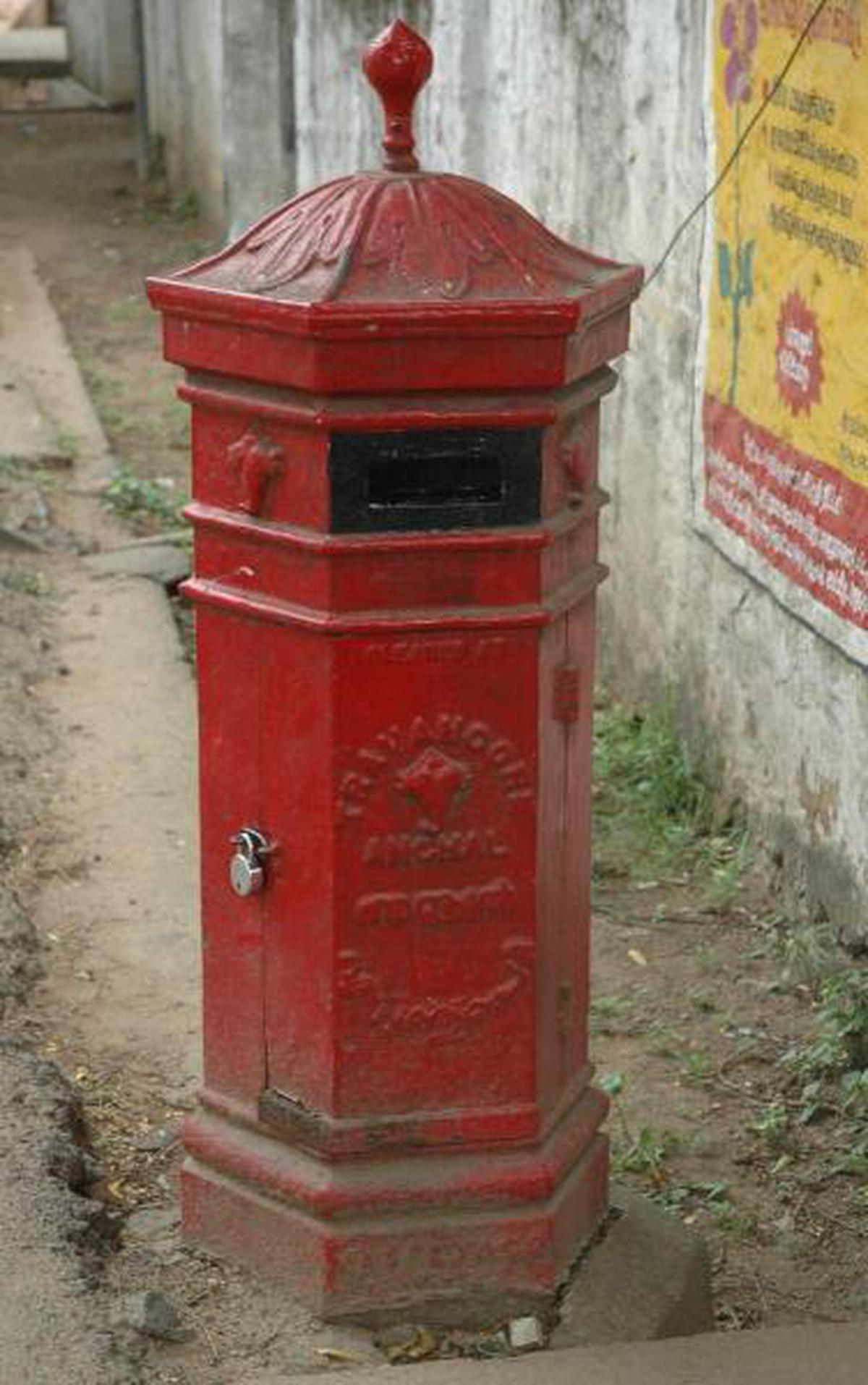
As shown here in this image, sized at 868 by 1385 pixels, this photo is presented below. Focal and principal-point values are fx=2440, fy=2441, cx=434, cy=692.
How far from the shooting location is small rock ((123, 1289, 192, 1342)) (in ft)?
11.6

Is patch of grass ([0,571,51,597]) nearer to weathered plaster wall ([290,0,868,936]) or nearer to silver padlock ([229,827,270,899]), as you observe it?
weathered plaster wall ([290,0,868,936])

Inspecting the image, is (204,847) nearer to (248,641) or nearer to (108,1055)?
(248,641)

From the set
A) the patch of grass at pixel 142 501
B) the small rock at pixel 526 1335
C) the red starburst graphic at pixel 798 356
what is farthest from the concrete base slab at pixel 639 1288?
the patch of grass at pixel 142 501

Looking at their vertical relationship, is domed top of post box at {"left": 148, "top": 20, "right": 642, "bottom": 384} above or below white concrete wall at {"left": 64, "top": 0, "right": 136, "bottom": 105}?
above

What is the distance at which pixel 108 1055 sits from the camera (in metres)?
4.80

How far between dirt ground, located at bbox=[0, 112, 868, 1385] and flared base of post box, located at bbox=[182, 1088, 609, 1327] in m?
0.09

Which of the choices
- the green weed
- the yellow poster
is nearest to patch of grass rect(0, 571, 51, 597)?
the yellow poster

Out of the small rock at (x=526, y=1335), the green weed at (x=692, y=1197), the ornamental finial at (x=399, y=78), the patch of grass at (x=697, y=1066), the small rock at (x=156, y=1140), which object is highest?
the ornamental finial at (x=399, y=78)

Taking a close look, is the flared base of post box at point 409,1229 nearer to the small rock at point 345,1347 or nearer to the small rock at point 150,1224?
the small rock at point 345,1347

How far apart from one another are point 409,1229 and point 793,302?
246 centimetres

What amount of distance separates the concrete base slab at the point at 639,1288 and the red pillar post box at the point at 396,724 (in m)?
0.06

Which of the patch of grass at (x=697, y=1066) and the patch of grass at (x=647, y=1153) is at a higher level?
the patch of grass at (x=647, y=1153)

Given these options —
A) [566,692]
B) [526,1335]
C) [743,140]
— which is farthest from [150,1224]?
[743,140]

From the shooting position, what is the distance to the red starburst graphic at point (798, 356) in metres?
5.15
